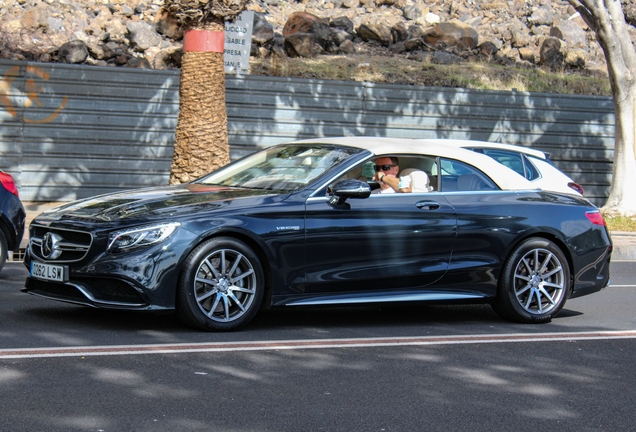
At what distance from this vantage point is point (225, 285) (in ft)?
24.6

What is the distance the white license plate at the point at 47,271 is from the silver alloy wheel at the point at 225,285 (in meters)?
0.98

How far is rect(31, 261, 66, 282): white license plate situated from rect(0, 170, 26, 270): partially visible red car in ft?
8.51

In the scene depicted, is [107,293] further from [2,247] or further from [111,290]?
[2,247]

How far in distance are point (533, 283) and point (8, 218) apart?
518 cm

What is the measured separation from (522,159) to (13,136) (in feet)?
32.8

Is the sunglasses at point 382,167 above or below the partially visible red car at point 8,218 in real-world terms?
above

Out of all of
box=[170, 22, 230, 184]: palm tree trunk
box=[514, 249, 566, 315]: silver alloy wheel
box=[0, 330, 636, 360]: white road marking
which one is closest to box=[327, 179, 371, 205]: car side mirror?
box=[0, 330, 636, 360]: white road marking

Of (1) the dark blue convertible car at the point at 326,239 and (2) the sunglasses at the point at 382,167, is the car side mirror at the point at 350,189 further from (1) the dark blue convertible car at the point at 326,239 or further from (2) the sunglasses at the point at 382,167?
(2) the sunglasses at the point at 382,167

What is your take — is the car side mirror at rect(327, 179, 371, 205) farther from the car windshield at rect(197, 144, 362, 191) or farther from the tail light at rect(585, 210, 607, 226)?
the tail light at rect(585, 210, 607, 226)

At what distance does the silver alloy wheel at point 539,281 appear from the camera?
28.4 feet

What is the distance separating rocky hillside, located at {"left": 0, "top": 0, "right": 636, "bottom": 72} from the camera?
22531 millimetres

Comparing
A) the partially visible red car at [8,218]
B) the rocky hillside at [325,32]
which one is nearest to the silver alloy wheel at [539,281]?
the partially visible red car at [8,218]

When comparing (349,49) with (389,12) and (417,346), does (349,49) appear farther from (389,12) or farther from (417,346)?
(417,346)

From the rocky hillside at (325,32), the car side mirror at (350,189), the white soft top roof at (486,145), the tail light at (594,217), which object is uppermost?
the rocky hillside at (325,32)
